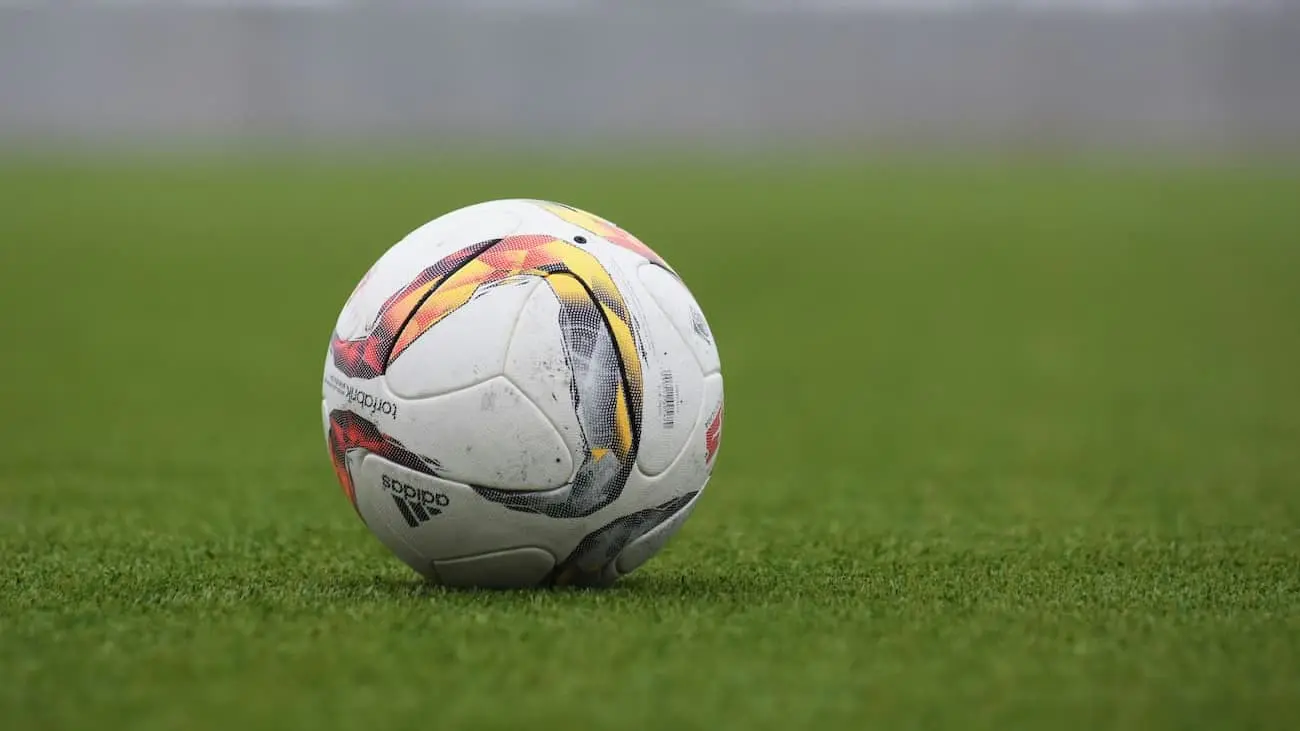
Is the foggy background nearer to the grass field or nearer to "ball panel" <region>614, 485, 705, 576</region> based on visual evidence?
the grass field

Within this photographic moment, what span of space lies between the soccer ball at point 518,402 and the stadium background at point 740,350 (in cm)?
16

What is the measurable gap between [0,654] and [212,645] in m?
0.43

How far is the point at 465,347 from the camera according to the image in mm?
3967

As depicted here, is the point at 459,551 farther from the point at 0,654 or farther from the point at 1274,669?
the point at 1274,669

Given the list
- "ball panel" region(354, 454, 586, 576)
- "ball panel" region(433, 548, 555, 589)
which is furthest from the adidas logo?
"ball panel" region(433, 548, 555, 589)

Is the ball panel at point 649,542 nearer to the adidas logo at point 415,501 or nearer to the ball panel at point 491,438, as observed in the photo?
the ball panel at point 491,438

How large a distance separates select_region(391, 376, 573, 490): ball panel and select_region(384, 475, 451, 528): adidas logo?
0.07 m

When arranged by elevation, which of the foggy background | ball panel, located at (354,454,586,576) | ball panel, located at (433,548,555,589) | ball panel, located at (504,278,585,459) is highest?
the foggy background

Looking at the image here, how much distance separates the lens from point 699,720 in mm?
3068

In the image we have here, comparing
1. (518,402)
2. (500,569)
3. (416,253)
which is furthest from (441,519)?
(416,253)

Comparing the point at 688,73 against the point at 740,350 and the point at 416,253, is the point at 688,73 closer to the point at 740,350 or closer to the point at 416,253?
the point at 740,350

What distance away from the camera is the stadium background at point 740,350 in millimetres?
3494

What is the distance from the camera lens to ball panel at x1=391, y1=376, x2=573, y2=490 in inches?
155

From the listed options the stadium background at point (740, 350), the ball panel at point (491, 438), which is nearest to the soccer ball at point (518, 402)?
→ the ball panel at point (491, 438)
